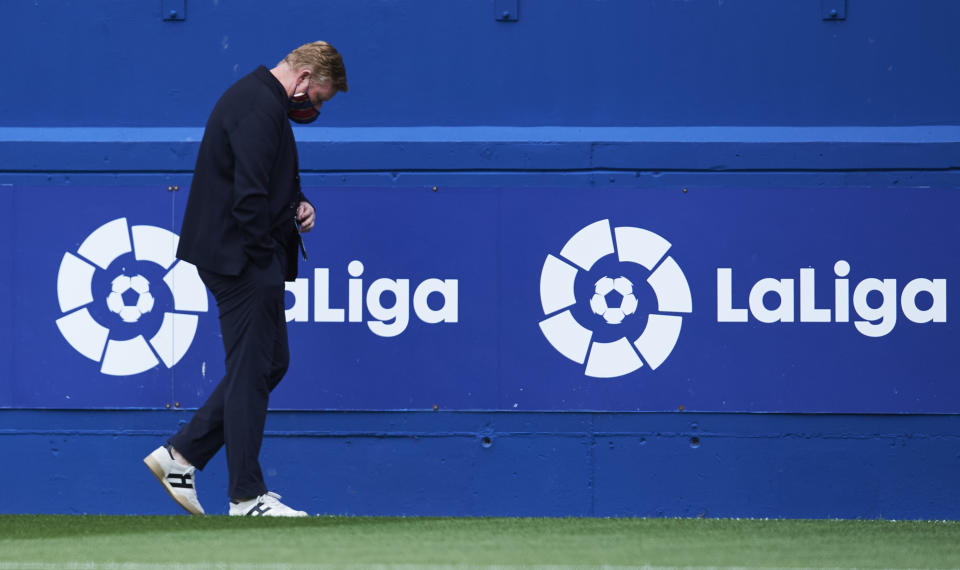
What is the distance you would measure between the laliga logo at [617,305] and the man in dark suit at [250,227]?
100 centimetres

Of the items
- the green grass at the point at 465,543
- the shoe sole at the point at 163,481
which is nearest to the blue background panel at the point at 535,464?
the green grass at the point at 465,543

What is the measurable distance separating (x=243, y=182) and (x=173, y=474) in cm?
96

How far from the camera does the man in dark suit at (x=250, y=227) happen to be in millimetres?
4582

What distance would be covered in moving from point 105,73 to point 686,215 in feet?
6.81

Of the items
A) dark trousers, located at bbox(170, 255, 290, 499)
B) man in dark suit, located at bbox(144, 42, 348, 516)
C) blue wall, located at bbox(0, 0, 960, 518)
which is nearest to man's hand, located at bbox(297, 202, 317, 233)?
man in dark suit, located at bbox(144, 42, 348, 516)

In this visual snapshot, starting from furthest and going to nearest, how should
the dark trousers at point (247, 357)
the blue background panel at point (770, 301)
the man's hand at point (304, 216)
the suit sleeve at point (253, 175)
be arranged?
the blue background panel at point (770, 301) → the man's hand at point (304, 216) → the dark trousers at point (247, 357) → the suit sleeve at point (253, 175)

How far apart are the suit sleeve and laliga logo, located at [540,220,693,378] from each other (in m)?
1.15

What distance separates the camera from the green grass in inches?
156

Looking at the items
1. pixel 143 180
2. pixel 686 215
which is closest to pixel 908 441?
pixel 686 215

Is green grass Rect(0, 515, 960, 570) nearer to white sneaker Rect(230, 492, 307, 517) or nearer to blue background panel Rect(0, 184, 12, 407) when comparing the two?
white sneaker Rect(230, 492, 307, 517)

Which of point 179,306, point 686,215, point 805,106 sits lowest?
point 179,306

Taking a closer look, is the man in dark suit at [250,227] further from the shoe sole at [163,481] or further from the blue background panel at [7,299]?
the blue background panel at [7,299]

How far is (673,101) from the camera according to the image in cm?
537

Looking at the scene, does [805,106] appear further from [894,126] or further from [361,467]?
[361,467]
